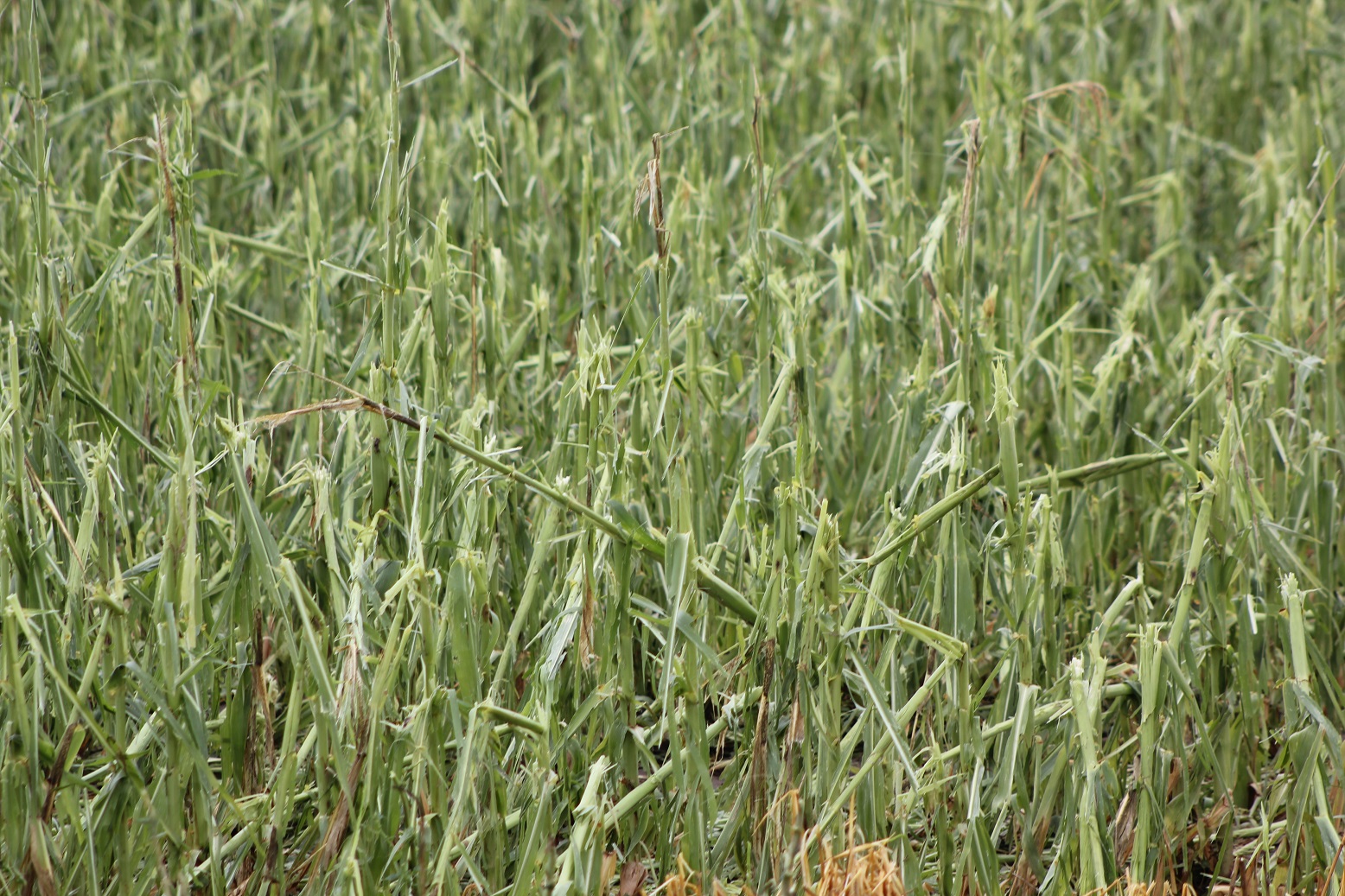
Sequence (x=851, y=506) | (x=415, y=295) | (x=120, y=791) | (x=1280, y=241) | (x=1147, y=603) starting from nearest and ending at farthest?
(x=120, y=791) → (x=1147, y=603) → (x=851, y=506) → (x=415, y=295) → (x=1280, y=241)

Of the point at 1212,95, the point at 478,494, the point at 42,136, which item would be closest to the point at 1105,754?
the point at 478,494

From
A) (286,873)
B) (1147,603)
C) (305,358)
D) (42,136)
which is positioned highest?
(42,136)

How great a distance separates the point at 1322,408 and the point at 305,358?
1.19 meters

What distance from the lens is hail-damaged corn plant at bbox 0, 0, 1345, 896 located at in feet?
3.41

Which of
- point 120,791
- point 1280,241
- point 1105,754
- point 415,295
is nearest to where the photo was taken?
point 120,791

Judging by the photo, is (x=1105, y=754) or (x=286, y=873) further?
(x=1105, y=754)

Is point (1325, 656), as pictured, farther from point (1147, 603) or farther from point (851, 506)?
point (851, 506)

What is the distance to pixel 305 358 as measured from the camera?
153 centimetres

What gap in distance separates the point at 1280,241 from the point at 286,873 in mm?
1516

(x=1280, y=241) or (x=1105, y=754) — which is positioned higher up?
(x=1280, y=241)

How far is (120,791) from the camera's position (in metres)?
1.00

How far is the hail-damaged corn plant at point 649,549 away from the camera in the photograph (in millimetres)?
1040

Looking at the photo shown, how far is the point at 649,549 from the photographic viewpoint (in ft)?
3.53

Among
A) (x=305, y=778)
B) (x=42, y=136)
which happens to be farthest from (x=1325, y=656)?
(x=42, y=136)
